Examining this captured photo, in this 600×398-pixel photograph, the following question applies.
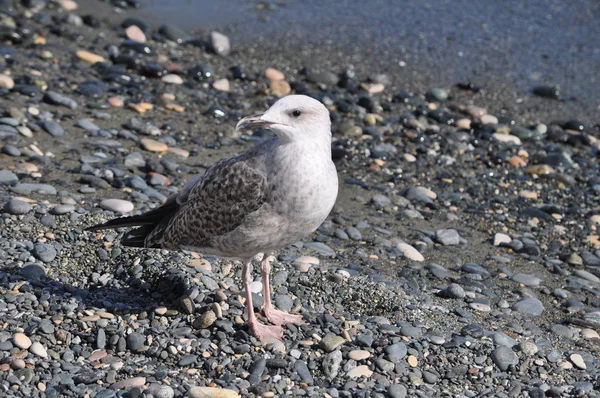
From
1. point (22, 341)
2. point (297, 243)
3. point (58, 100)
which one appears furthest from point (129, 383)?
point (58, 100)

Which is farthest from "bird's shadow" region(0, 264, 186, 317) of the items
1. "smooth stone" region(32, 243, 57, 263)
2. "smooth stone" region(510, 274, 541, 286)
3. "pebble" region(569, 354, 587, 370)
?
"smooth stone" region(510, 274, 541, 286)

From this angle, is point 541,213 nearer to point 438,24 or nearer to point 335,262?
point 335,262

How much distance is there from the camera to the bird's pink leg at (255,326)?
5.39m

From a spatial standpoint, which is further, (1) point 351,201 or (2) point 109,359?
(1) point 351,201

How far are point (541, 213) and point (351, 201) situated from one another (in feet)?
6.08

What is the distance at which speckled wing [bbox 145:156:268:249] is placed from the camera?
518 cm

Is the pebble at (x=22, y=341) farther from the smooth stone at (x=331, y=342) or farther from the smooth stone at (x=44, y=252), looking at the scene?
the smooth stone at (x=331, y=342)

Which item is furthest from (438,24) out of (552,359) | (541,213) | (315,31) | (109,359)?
(109,359)

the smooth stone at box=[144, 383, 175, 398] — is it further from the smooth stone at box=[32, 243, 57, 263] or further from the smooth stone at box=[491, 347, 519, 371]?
the smooth stone at box=[491, 347, 519, 371]

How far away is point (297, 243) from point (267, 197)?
1944 millimetres

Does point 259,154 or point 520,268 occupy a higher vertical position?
point 259,154

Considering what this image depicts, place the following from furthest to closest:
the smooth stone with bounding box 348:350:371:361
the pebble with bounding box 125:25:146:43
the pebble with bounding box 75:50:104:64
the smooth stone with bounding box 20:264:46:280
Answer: the pebble with bounding box 125:25:146:43 → the pebble with bounding box 75:50:104:64 → the smooth stone with bounding box 20:264:46:280 → the smooth stone with bounding box 348:350:371:361

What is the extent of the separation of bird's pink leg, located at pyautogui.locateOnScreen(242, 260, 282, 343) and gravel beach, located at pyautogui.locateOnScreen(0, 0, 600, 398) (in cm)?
6

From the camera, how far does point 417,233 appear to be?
775 cm
